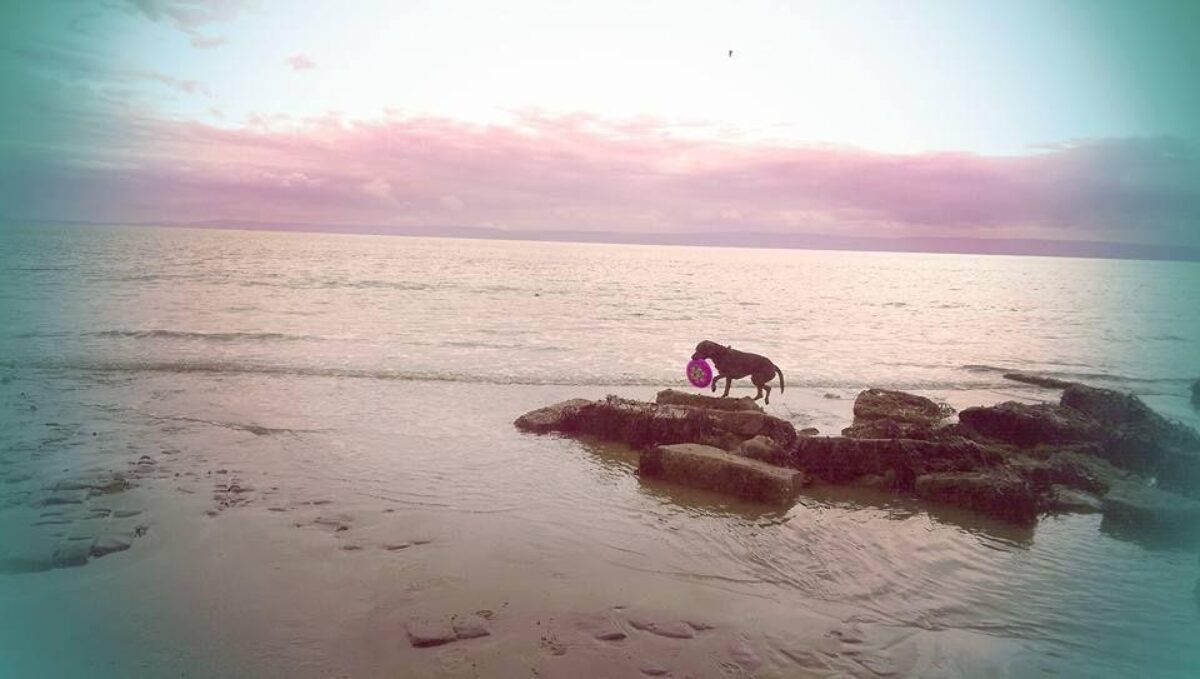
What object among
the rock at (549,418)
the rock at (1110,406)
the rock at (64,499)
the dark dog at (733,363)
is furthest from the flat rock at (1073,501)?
the rock at (64,499)

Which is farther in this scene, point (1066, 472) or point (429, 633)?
point (1066, 472)

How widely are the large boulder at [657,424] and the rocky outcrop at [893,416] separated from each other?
1436 millimetres

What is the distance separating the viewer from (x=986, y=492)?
8.87 m

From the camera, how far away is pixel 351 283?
5016 centimetres

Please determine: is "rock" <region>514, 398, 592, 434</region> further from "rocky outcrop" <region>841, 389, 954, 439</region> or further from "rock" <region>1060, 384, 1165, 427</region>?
"rock" <region>1060, 384, 1165, 427</region>

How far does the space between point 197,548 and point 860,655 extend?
243 inches

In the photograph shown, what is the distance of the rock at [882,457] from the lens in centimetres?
977

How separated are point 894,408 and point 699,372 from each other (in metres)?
4.00

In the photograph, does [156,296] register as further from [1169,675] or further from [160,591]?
[1169,675]

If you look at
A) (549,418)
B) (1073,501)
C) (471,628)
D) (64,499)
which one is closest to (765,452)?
(549,418)

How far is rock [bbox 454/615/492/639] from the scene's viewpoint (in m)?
5.23

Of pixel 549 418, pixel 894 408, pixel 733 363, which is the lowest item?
pixel 549 418

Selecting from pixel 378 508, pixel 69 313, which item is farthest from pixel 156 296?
pixel 378 508

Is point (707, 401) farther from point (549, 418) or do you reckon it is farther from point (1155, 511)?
point (1155, 511)
